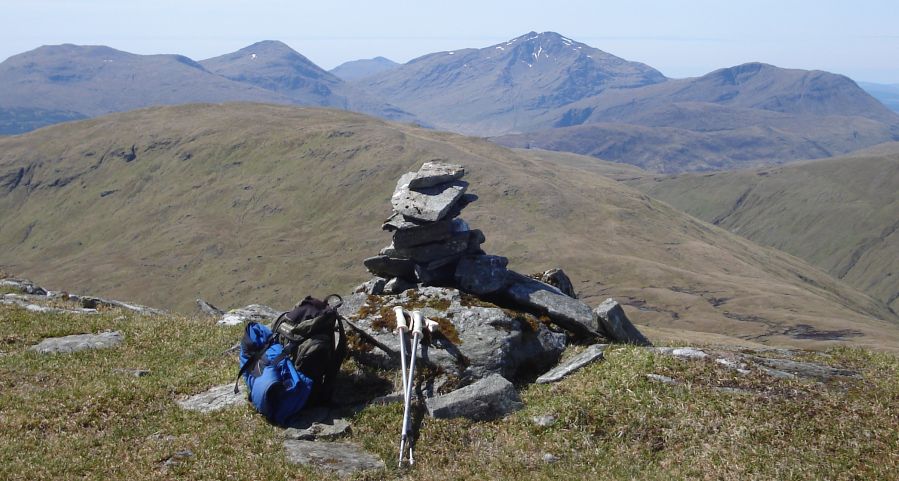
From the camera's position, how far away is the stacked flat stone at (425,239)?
23453 mm

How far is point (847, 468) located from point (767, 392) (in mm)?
3033

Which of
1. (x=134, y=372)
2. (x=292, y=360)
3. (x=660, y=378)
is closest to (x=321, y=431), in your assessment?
(x=292, y=360)

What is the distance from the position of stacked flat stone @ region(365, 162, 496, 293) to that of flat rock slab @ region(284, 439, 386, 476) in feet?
31.3

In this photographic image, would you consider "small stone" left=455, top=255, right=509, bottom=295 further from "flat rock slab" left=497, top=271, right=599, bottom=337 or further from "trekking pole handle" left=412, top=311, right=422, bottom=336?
"trekking pole handle" left=412, top=311, right=422, bottom=336

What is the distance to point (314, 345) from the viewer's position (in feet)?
51.8

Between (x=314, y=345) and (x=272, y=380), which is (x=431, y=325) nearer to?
(x=314, y=345)

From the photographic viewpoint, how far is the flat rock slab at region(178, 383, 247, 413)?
615 inches

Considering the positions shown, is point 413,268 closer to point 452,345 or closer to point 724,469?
point 452,345

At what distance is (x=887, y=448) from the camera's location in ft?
44.4

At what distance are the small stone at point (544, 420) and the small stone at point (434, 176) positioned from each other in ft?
37.2

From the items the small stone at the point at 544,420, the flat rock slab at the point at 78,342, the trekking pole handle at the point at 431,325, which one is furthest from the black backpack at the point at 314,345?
the flat rock slab at the point at 78,342

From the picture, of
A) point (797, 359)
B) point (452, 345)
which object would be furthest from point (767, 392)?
point (452, 345)

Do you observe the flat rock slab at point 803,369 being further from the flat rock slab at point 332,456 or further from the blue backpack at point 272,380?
the blue backpack at point 272,380

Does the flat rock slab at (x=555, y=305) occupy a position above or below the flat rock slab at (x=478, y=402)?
above
